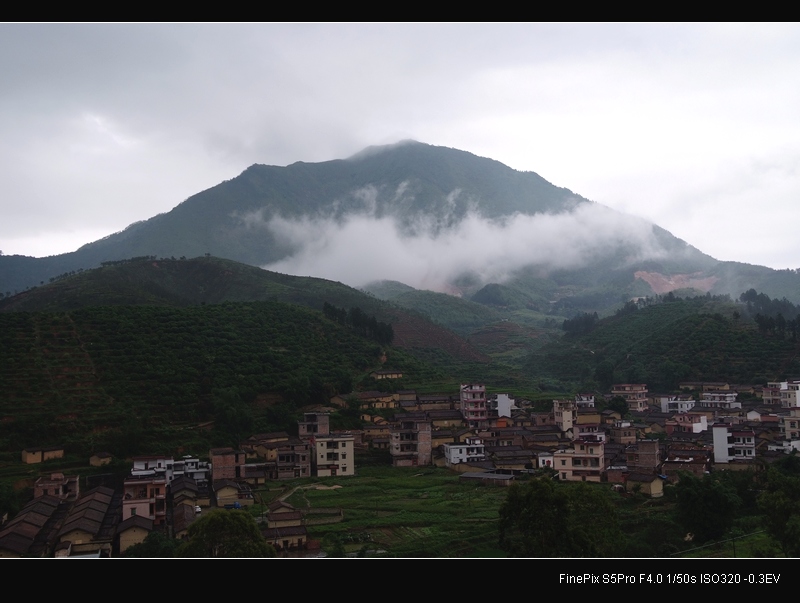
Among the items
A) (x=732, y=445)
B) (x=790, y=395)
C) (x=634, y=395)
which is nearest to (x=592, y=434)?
(x=732, y=445)

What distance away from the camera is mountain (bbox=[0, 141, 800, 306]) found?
96.4 meters

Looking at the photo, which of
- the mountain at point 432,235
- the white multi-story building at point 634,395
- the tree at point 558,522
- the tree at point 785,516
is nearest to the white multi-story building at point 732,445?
the tree at point 785,516

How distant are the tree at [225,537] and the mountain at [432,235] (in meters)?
75.6

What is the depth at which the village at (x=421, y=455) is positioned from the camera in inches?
560

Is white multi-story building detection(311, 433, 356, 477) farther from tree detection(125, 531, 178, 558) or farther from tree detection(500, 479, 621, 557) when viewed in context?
tree detection(500, 479, 621, 557)

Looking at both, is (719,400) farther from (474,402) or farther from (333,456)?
(333,456)

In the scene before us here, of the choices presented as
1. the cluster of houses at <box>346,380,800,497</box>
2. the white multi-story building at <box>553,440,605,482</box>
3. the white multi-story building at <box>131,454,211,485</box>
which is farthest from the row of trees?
the white multi-story building at <box>131,454,211,485</box>

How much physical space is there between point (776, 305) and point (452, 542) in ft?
145

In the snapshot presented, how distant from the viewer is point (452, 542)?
13.1 metres

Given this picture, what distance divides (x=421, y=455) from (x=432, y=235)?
106782mm

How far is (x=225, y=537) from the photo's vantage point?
1031 cm

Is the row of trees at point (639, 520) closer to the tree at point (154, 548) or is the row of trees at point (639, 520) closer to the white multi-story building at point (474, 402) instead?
the tree at point (154, 548)
